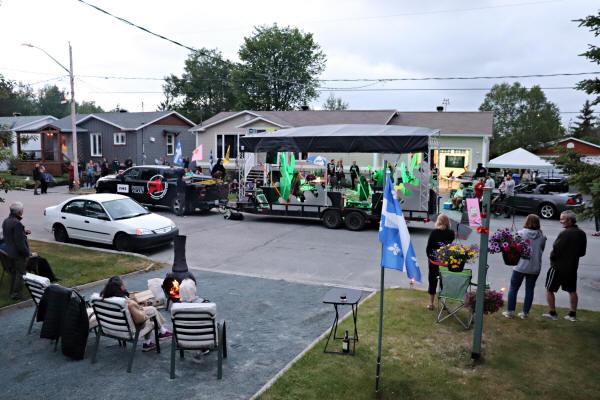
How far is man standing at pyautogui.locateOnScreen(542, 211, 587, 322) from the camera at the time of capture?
7.23 metres

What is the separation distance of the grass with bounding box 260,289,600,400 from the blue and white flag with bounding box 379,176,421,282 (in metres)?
1.34

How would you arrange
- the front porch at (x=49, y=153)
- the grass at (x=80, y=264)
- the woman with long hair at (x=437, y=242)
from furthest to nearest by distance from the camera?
the front porch at (x=49, y=153), the grass at (x=80, y=264), the woman with long hair at (x=437, y=242)

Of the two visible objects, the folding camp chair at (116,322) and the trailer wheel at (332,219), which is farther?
the trailer wheel at (332,219)

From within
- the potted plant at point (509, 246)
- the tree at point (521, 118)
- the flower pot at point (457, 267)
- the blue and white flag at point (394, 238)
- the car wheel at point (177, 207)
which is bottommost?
the car wheel at point (177, 207)

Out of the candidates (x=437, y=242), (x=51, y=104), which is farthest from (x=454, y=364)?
(x=51, y=104)

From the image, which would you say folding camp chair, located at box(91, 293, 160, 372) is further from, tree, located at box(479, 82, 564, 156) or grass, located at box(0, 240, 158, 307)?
tree, located at box(479, 82, 564, 156)

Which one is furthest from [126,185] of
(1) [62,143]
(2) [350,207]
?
(1) [62,143]

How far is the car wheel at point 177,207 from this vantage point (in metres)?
19.0

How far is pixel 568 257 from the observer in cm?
733

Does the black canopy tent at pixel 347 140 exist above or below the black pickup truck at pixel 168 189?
above

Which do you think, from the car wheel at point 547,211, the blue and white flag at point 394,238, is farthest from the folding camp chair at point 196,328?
the car wheel at point 547,211

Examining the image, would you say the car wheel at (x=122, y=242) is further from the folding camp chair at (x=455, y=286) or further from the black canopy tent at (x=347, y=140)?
the folding camp chair at (x=455, y=286)

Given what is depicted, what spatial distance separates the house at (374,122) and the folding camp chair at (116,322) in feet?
79.7

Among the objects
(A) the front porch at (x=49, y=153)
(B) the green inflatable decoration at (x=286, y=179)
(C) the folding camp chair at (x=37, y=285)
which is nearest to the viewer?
(C) the folding camp chair at (x=37, y=285)
